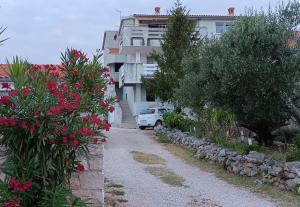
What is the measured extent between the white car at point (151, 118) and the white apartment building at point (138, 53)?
7.32 feet

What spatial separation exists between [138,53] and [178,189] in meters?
36.1

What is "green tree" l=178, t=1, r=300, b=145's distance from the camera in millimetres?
10930

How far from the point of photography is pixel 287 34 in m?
11.3

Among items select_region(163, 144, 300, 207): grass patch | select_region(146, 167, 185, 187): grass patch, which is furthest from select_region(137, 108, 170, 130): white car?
select_region(146, 167, 185, 187): grass patch

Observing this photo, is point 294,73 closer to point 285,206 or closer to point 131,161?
point 285,206

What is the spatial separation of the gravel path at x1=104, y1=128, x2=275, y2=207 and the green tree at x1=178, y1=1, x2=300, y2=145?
2177mm

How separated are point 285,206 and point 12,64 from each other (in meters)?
6.11

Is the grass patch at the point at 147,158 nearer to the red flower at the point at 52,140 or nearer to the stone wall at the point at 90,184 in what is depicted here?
the stone wall at the point at 90,184

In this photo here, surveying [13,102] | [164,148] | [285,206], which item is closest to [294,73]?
[285,206]

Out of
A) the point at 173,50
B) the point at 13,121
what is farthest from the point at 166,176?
the point at 173,50

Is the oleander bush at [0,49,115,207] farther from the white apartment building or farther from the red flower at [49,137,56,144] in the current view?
the white apartment building

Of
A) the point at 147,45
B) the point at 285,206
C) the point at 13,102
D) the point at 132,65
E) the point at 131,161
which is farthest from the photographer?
the point at 147,45

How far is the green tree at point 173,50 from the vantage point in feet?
92.1

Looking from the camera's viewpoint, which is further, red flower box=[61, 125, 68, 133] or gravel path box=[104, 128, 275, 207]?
gravel path box=[104, 128, 275, 207]
